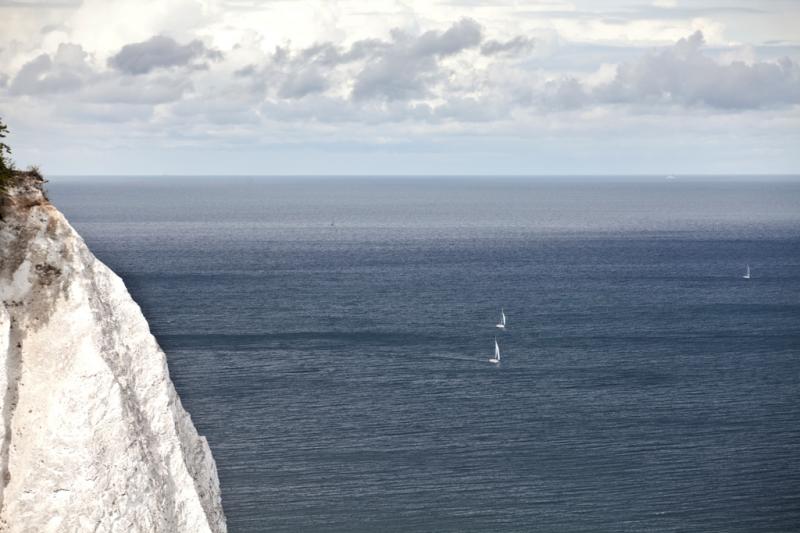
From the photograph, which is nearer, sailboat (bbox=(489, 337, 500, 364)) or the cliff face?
the cliff face

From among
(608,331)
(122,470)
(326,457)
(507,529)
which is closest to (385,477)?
(326,457)

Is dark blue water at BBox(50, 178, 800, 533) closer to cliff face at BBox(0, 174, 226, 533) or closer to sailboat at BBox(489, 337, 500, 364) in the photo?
sailboat at BBox(489, 337, 500, 364)

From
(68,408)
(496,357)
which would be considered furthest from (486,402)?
(68,408)

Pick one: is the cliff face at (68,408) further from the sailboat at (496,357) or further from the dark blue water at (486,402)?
the sailboat at (496,357)

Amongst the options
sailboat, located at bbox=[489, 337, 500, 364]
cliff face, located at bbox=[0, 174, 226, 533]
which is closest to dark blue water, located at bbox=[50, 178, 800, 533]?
sailboat, located at bbox=[489, 337, 500, 364]

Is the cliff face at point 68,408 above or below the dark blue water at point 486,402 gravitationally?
above

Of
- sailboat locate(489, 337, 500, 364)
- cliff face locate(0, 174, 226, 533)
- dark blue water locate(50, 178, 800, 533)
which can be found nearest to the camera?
cliff face locate(0, 174, 226, 533)

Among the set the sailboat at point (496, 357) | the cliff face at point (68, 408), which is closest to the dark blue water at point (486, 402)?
the sailboat at point (496, 357)

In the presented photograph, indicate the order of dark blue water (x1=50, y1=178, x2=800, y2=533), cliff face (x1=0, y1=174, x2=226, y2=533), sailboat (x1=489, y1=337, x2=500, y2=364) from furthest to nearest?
sailboat (x1=489, y1=337, x2=500, y2=364), dark blue water (x1=50, y1=178, x2=800, y2=533), cliff face (x1=0, y1=174, x2=226, y2=533)
